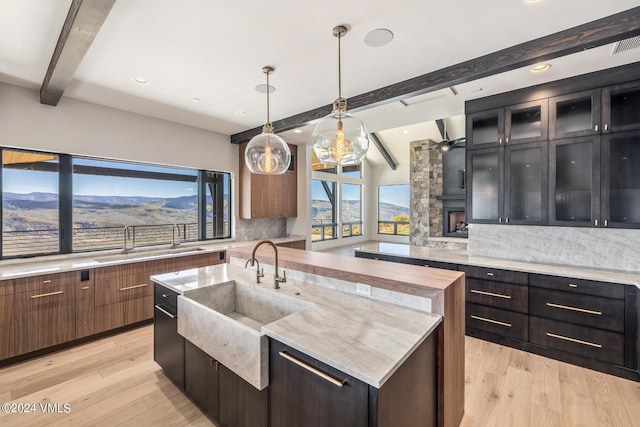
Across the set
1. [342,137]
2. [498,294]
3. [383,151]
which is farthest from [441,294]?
[383,151]

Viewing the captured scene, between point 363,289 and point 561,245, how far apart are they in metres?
2.68

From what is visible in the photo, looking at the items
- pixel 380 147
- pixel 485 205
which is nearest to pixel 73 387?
pixel 485 205

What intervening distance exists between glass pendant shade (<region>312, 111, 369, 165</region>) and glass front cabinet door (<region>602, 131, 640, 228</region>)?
8.50 feet

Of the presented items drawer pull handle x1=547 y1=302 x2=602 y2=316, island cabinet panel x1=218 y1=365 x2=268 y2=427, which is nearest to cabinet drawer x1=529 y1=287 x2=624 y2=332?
drawer pull handle x1=547 y1=302 x2=602 y2=316

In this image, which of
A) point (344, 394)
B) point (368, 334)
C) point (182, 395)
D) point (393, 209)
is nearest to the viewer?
point (344, 394)

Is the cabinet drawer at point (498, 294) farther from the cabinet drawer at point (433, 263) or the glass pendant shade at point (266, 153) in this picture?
the glass pendant shade at point (266, 153)

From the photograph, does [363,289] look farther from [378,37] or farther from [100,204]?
[100,204]

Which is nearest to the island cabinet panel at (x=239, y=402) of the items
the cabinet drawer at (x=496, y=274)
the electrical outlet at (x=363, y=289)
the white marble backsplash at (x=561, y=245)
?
the electrical outlet at (x=363, y=289)

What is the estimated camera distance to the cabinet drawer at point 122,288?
3260mm

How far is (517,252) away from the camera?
334cm

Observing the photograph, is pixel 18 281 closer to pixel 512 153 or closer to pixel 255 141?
pixel 255 141

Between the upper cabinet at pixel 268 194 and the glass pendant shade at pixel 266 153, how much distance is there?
2.47 m

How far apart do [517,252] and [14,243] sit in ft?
19.6

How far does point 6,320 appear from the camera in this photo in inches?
104
